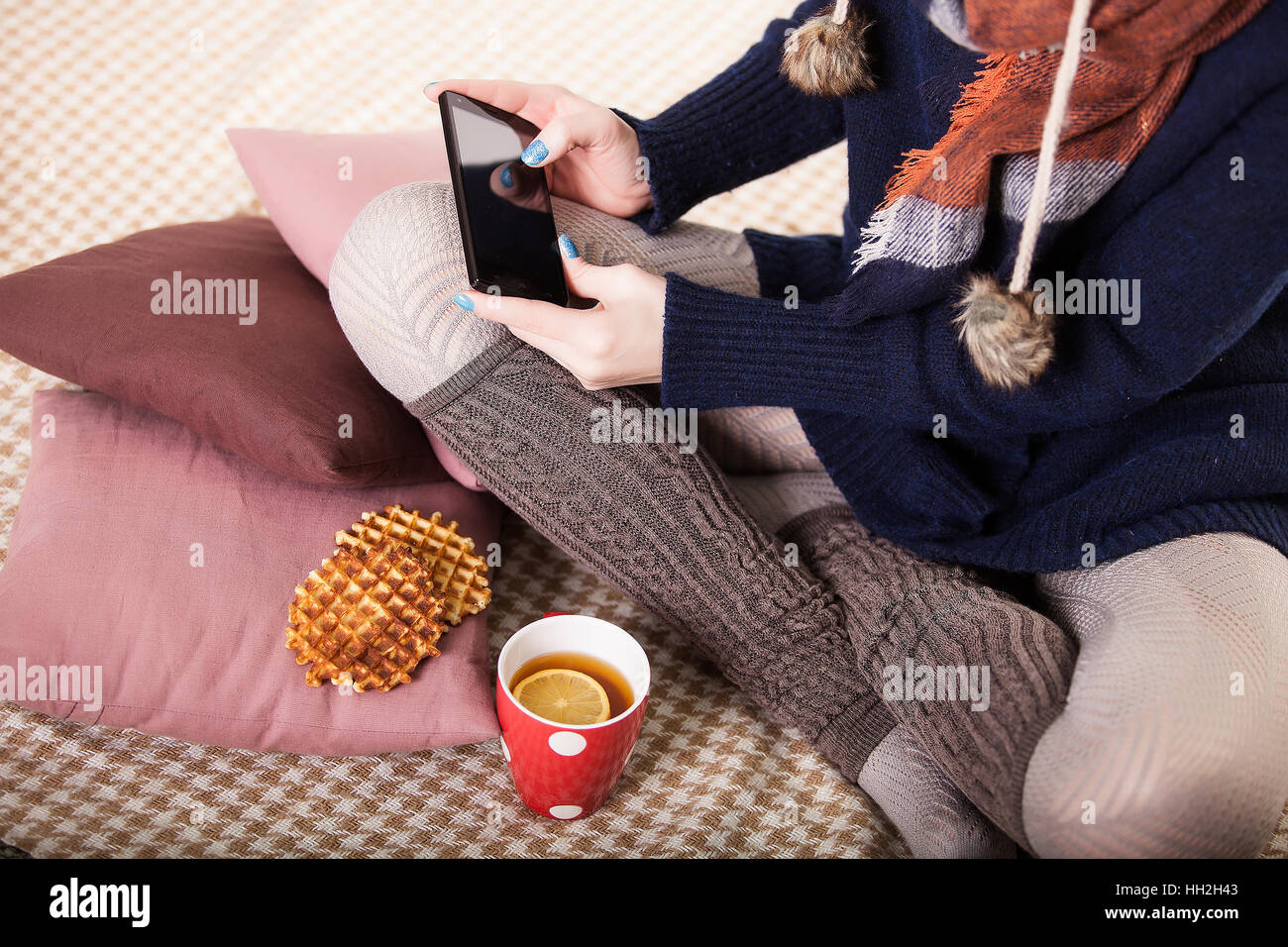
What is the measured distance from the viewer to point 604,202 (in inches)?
35.5

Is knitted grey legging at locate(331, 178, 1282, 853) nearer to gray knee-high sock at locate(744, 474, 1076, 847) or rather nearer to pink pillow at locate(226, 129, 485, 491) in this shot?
gray knee-high sock at locate(744, 474, 1076, 847)

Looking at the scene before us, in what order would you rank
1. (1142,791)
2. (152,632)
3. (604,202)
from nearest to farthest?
(1142,791) → (152,632) → (604,202)

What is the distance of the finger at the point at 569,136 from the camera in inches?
31.0

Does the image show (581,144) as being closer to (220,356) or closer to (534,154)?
(534,154)

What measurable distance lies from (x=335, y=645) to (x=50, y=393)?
0.41 m

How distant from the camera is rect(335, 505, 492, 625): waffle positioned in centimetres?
81

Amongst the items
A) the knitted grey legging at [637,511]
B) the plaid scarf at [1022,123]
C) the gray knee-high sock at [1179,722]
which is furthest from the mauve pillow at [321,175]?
the gray knee-high sock at [1179,722]

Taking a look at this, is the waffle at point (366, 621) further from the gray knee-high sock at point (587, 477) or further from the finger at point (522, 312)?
the finger at point (522, 312)

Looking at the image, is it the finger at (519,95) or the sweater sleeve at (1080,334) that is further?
the finger at (519,95)

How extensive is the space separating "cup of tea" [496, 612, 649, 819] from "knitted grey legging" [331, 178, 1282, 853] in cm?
10

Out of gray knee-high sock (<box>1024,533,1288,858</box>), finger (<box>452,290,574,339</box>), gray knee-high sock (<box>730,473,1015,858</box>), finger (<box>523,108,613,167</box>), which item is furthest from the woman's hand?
gray knee-high sock (<box>1024,533,1288,858</box>)

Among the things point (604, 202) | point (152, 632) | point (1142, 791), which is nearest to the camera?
point (1142, 791)
